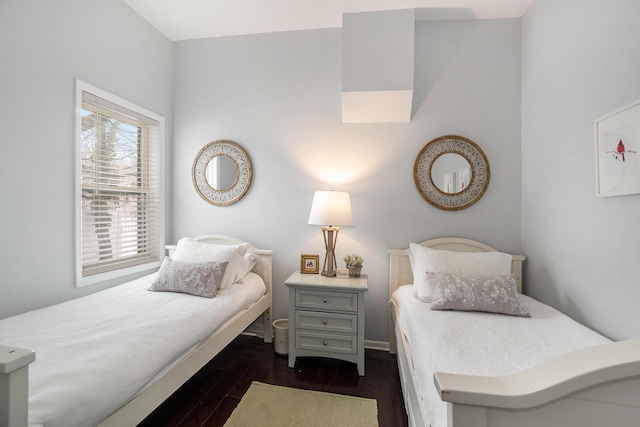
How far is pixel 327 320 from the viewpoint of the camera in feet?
7.36

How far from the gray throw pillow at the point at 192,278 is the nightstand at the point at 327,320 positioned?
0.54 metres

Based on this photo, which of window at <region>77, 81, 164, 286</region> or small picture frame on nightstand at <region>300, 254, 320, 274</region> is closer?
window at <region>77, 81, 164, 286</region>

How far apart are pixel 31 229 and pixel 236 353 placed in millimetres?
1664

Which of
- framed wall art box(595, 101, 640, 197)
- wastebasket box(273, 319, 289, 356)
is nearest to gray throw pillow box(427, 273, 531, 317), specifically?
framed wall art box(595, 101, 640, 197)

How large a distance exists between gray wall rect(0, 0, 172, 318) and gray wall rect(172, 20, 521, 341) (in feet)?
3.11

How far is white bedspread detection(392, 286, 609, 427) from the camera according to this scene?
1185 millimetres

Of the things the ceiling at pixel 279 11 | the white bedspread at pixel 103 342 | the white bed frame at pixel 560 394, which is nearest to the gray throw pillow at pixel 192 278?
the white bedspread at pixel 103 342

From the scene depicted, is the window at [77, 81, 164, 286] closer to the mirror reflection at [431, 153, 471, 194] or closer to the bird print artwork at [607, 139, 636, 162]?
the mirror reflection at [431, 153, 471, 194]

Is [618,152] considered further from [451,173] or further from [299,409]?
[299,409]

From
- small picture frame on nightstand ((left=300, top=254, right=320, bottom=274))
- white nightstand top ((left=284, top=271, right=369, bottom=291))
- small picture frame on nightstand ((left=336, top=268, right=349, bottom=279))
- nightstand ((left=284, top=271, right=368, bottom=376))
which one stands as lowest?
nightstand ((left=284, top=271, right=368, bottom=376))

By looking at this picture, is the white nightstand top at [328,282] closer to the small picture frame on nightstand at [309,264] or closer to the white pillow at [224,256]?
the small picture frame on nightstand at [309,264]

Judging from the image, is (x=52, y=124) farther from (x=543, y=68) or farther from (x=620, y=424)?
(x=543, y=68)

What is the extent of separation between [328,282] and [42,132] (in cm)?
215

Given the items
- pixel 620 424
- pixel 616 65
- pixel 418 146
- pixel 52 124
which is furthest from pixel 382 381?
pixel 52 124
